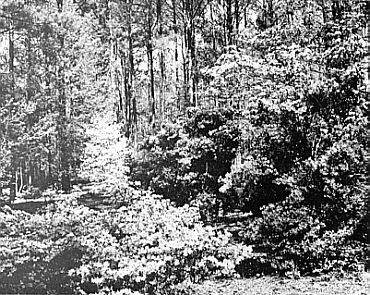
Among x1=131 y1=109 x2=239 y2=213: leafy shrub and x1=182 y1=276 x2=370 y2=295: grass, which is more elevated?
x1=131 y1=109 x2=239 y2=213: leafy shrub

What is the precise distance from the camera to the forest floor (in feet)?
16.7

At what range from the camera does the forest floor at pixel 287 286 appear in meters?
5.09

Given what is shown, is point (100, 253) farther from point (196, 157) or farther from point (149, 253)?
point (196, 157)

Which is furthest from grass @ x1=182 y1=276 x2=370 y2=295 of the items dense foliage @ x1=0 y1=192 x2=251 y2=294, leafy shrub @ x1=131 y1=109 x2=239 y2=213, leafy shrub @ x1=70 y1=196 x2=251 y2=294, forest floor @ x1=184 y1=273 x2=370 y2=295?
leafy shrub @ x1=131 y1=109 x2=239 y2=213

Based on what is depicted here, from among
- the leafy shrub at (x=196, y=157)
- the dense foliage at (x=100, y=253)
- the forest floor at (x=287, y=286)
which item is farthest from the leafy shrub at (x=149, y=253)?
the leafy shrub at (x=196, y=157)

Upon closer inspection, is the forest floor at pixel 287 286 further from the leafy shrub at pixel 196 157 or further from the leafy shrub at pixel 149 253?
the leafy shrub at pixel 196 157

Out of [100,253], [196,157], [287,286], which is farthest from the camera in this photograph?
[196,157]

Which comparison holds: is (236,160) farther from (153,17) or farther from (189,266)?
(153,17)

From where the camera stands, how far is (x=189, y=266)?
5.12 meters

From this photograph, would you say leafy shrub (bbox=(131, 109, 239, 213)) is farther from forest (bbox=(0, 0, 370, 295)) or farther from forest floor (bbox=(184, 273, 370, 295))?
forest floor (bbox=(184, 273, 370, 295))

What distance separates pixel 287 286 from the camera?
5336 mm

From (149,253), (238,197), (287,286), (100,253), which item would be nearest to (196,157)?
(238,197)

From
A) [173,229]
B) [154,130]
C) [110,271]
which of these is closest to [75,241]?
[110,271]

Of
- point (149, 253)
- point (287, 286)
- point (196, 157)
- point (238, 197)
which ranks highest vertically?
point (196, 157)
